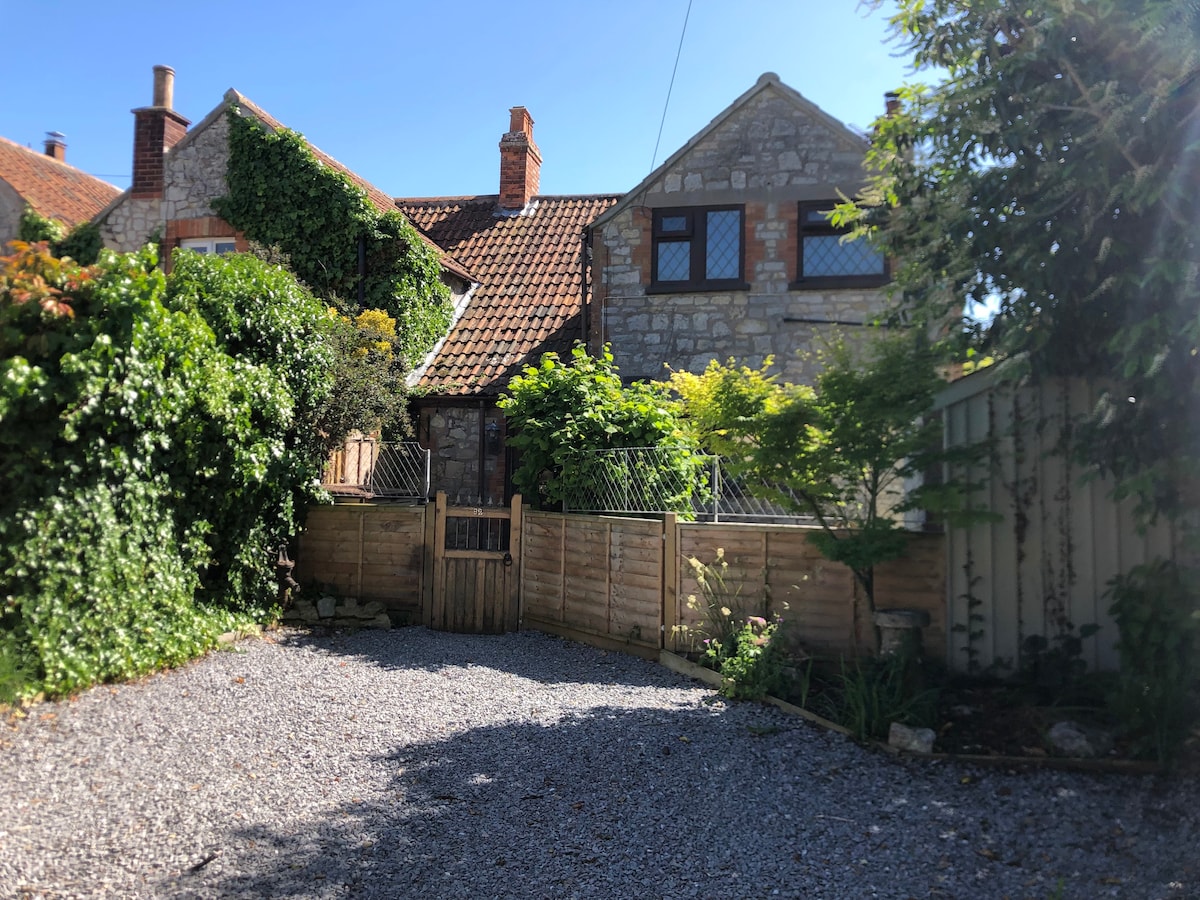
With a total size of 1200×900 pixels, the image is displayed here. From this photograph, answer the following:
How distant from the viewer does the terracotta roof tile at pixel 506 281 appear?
1393 cm

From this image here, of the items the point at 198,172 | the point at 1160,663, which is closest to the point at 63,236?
the point at 198,172

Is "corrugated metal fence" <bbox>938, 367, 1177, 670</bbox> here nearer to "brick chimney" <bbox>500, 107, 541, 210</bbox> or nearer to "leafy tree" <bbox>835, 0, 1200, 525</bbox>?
"leafy tree" <bbox>835, 0, 1200, 525</bbox>

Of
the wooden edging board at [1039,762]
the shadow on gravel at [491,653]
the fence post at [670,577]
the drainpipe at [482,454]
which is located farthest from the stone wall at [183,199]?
the wooden edging board at [1039,762]

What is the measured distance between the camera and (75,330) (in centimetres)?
698

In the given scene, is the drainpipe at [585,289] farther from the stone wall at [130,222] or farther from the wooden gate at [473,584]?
the stone wall at [130,222]

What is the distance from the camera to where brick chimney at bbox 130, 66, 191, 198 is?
14.6 metres

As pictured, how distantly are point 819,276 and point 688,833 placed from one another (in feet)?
31.2

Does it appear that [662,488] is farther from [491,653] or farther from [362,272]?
[362,272]

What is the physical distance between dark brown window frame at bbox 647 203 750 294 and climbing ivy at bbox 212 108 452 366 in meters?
3.98

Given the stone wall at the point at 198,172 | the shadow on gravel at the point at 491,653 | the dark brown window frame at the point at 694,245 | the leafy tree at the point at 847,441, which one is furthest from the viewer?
the stone wall at the point at 198,172

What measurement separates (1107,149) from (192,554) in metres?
8.46

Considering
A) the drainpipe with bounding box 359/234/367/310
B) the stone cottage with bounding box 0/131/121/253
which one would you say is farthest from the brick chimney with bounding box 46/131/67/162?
the drainpipe with bounding box 359/234/367/310

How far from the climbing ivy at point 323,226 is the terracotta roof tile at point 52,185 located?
16.7ft

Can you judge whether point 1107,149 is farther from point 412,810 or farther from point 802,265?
point 802,265
